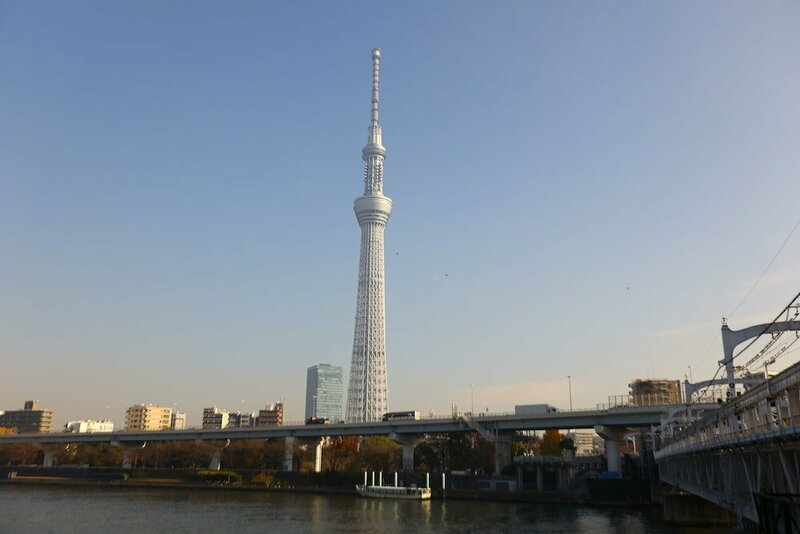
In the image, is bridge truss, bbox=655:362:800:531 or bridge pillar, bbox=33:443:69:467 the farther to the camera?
bridge pillar, bbox=33:443:69:467

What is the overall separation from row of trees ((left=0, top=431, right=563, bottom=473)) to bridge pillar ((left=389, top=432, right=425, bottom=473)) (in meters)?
8.37

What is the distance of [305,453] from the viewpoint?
117 meters

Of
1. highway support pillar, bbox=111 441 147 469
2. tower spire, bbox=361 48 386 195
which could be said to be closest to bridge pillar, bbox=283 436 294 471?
highway support pillar, bbox=111 441 147 469

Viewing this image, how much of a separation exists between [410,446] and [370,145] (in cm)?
10342

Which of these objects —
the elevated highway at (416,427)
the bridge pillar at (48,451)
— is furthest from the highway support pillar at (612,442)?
the bridge pillar at (48,451)

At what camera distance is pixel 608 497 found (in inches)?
2766

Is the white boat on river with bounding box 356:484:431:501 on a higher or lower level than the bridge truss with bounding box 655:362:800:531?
lower

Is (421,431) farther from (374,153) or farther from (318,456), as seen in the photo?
(374,153)

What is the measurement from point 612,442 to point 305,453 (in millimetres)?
58162

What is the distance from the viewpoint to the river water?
49.6 m

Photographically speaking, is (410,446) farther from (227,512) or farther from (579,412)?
(227,512)

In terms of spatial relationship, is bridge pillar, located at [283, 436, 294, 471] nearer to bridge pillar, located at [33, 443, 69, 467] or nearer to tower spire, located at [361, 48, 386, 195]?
bridge pillar, located at [33, 443, 69, 467]

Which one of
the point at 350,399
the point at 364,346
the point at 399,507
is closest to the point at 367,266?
the point at 364,346

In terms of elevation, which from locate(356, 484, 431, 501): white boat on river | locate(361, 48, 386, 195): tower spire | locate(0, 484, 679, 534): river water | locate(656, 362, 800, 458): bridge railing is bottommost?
locate(0, 484, 679, 534): river water
